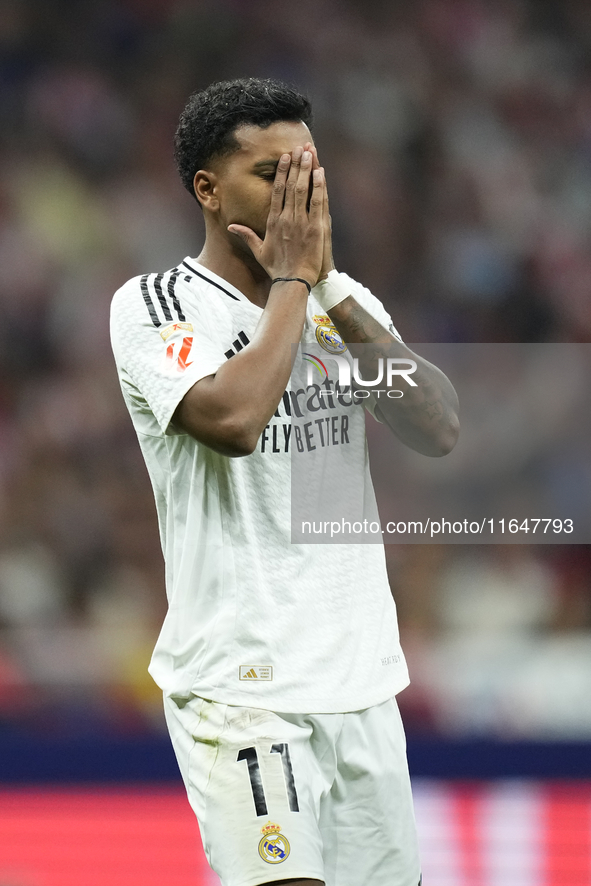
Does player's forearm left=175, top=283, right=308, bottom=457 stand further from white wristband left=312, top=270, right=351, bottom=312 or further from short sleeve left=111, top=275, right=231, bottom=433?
white wristband left=312, top=270, right=351, bottom=312

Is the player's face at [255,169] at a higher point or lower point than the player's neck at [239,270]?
higher

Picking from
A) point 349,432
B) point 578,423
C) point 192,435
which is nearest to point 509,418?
point 578,423

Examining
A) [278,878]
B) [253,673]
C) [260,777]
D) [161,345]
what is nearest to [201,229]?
[161,345]

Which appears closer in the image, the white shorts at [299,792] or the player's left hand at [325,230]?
the white shorts at [299,792]

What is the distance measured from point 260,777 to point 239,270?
3.25ft

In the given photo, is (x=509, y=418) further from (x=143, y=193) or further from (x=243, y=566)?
(x=243, y=566)

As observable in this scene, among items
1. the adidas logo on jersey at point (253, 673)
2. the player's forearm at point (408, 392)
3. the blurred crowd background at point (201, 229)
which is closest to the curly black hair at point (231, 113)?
the player's forearm at point (408, 392)

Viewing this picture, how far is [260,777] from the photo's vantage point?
1909 mm

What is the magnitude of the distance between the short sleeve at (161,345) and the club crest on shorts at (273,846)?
29.0 inches

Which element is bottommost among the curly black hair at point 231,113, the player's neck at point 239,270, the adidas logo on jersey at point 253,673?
the adidas logo on jersey at point 253,673

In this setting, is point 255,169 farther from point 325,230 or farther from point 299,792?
point 299,792

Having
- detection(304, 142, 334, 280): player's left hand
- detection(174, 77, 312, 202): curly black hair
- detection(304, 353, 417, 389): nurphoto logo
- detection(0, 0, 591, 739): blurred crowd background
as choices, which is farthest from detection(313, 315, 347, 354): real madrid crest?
detection(0, 0, 591, 739): blurred crowd background

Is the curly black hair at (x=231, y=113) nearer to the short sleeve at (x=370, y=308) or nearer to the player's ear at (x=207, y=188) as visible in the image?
the player's ear at (x=207, y=188)

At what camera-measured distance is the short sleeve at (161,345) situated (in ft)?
6.29
